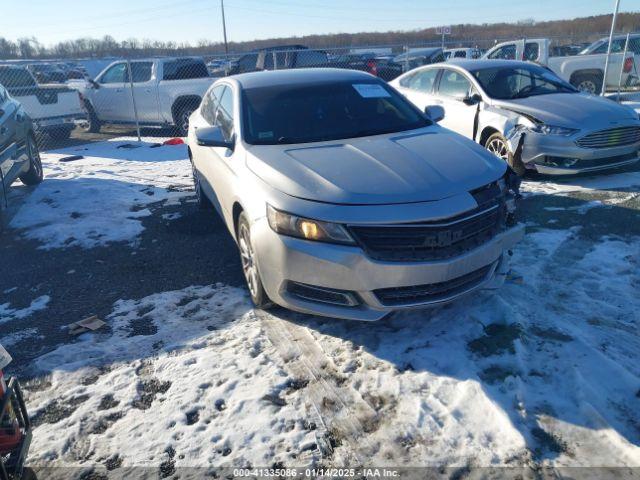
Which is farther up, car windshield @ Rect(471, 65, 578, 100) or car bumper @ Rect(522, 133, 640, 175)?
car windshield @ Rect(471, 65, 578, 100)

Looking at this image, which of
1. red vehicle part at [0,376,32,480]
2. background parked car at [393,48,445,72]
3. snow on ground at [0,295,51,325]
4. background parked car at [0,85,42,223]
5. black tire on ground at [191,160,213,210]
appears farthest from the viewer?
background parked car at [393,48,445,72]

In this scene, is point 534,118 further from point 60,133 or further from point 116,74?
point 60,133

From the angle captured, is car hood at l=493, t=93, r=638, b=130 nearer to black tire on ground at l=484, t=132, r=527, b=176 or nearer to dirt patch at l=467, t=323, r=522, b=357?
black tire on ground at l=484, t=132, r=527, b=176

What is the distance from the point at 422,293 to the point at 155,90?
34.4ft

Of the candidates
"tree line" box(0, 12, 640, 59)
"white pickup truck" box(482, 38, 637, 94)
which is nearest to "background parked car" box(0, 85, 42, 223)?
"white pickup truck" box(482, 38, 637, 94)

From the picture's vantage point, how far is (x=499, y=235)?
11.2 ft

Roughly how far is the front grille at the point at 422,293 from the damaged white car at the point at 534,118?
3.92 meters

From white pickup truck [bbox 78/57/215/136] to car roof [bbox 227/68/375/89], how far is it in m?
6.96

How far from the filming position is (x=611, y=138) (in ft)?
21.2

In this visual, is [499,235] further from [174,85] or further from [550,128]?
[174,85]

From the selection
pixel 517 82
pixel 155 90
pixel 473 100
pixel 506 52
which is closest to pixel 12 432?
pixel 473 100

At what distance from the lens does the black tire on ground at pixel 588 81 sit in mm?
14422

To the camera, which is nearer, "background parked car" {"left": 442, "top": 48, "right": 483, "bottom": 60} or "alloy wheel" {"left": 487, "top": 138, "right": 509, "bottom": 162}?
"alloy wheel" {"left": 487, "top": 138, "right": 509, "bottom": 162}

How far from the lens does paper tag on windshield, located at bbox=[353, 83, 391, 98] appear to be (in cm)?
475
